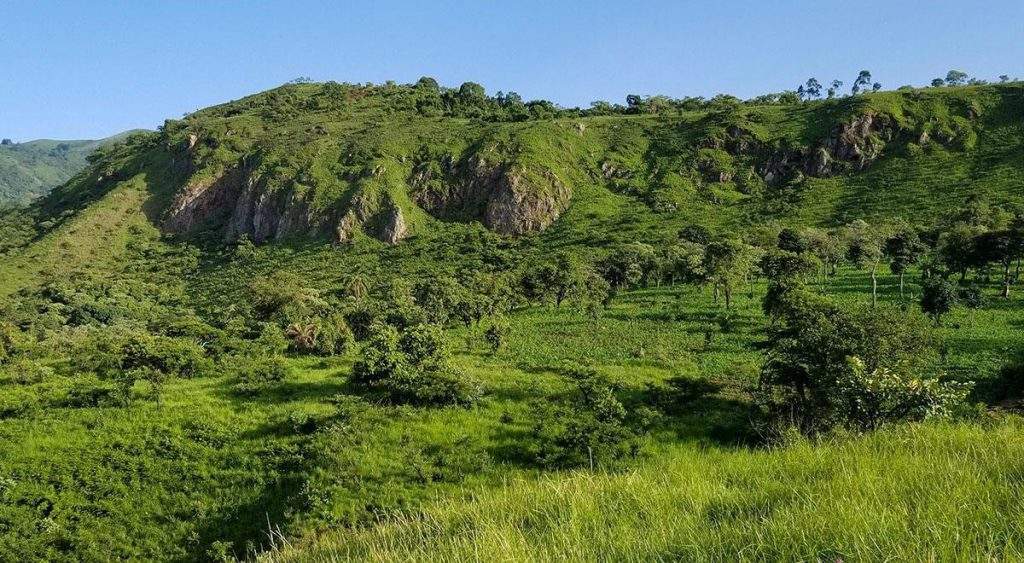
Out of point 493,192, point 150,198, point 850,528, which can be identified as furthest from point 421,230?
point 850,528

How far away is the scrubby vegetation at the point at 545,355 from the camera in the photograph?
14.7 feet

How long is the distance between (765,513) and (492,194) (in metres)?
127

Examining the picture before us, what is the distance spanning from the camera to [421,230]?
402 feet

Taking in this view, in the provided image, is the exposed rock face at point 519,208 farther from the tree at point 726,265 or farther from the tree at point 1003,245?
the tree at point 1003,245

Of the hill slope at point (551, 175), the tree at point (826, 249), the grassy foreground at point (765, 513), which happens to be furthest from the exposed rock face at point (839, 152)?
the grassy foreground at point (765, 513)

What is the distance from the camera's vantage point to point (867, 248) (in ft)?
203

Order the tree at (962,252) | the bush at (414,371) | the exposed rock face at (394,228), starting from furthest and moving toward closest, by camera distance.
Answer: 1. the exposed rock face at (394,228)
2. the tree at (962,252)
3. the bush at (414,371)

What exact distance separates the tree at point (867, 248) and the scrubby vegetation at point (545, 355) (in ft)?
2.98

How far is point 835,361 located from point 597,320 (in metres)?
31.2

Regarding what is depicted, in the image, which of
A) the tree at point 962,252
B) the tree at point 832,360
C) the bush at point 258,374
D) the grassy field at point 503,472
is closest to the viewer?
the grassy field at point 503,472

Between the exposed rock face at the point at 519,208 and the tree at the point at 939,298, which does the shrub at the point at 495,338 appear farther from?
the exposed rock face at the point at 519,208

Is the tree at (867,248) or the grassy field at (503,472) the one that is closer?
the grassy field at (503,472)

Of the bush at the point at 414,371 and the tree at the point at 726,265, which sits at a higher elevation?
the tree at the point at 726,265

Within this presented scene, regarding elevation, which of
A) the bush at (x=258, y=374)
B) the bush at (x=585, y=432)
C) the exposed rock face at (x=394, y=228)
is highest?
the exposed rock face at (x=394, y=228)
